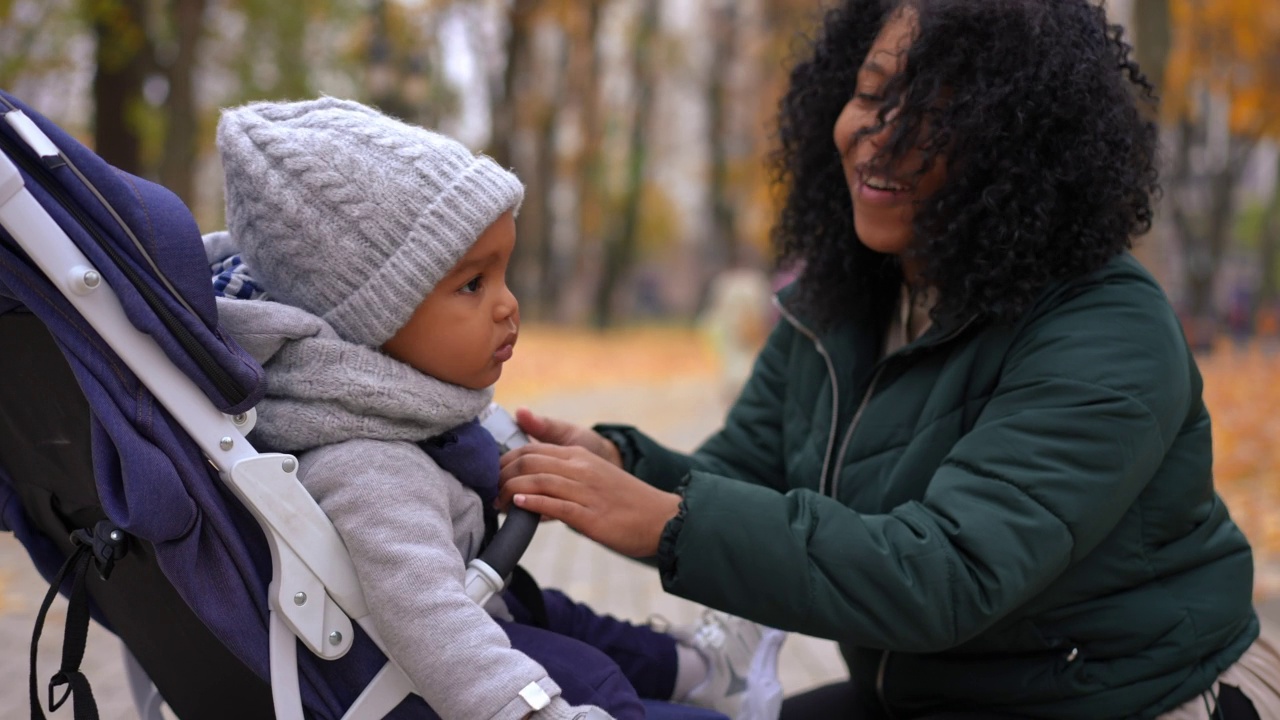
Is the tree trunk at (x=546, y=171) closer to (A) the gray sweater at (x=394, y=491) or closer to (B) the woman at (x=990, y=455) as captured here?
(B) the woman at (x=990, y=455)

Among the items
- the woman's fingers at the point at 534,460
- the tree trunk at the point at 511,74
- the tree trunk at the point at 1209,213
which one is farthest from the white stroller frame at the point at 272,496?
the tree trunk at the point at 1209,213

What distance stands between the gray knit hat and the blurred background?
0.72 meters

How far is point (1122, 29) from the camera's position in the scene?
7.63ft

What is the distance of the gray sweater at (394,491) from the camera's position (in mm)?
1668

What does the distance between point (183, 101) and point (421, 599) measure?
36.3 ft

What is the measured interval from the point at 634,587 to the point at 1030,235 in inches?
152

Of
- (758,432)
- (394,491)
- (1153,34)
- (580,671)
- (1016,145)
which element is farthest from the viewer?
(1153,34)

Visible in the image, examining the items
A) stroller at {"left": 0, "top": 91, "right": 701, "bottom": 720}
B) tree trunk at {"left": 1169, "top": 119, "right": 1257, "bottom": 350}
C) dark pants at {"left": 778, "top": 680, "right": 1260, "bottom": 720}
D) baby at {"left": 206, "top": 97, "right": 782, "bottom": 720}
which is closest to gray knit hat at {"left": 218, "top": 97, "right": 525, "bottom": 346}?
baby at {"left": 206, "top": 97, "right": 782, "bottom": 720}

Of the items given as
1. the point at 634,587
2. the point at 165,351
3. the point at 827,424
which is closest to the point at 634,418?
the point at 634,587

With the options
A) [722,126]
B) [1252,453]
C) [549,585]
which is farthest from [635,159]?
[549,585]

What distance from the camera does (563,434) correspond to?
7.83 ft

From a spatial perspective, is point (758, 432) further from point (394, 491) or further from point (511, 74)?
point (511, 74)

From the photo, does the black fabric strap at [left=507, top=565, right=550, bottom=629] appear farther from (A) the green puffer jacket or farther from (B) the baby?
(A) the green puffer jacket

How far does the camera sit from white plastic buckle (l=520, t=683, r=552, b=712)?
1.65 metres
